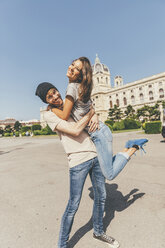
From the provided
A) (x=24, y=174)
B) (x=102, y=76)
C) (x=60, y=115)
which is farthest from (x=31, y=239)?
(x=102, y=76)

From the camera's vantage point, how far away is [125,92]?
58.3m

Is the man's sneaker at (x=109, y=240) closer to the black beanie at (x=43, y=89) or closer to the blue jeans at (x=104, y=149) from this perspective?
the blue jeans at (x=104, y=149)

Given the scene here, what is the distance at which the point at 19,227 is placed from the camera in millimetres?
2193

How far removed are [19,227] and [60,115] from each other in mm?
Result: 1700

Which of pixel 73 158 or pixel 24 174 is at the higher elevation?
pixel 73 158

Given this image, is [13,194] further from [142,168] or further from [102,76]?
[102,76]

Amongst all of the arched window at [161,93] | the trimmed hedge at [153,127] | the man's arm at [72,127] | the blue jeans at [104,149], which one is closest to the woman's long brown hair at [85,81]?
the man's arm at [72,127]

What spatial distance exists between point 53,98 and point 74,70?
0.34m

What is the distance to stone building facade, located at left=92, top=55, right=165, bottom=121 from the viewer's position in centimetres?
5003

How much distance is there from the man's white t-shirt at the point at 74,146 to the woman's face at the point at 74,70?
40 cm

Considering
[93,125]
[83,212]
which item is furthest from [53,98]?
[83,212]

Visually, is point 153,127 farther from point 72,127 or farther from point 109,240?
point 72,127

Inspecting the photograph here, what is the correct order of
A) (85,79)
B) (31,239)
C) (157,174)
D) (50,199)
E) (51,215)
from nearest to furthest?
(85,79), (31,239), (51,215), (50,199), (157,174)

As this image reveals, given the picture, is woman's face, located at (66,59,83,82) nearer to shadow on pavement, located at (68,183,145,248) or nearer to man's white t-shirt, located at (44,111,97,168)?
man's white t-shirt, located at (44,111,97,168)
